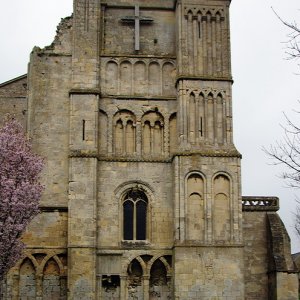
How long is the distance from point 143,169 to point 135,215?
190 cm

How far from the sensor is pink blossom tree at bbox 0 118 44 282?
23.5m

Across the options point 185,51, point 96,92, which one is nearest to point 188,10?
point 185,51

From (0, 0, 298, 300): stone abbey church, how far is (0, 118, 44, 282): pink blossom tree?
416cm

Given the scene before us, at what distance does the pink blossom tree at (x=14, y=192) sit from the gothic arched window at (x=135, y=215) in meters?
5.43

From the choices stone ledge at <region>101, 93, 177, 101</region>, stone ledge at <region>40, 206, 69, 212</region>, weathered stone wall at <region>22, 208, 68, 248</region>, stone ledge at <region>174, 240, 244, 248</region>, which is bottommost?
stone ledge at <region>174, 240, 244, 248</region>

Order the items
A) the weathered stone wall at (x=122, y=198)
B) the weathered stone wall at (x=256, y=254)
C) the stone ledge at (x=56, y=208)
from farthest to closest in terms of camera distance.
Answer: the weathered stone wall at (x=256, y=254) → the stone ledge at (x=56, y=208) → the weathered stone wall at (x=122, y=198)

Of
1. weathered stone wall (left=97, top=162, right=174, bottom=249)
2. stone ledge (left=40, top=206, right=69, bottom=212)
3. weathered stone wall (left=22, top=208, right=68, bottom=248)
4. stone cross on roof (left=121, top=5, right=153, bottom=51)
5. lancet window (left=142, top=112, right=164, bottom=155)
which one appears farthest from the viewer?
stone cross on roof (left=121, top=5, right=153, bottom=51)

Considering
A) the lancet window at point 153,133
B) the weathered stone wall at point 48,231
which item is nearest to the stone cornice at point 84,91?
the lancet window at point 153,133

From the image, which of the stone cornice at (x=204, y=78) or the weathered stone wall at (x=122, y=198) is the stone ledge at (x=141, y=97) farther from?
the weathered stone wall at (x=122, y=198)

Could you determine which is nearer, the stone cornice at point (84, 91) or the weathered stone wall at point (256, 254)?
the stone cornice at point (84, 91)

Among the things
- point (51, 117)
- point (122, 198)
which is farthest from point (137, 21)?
point (122, 198)

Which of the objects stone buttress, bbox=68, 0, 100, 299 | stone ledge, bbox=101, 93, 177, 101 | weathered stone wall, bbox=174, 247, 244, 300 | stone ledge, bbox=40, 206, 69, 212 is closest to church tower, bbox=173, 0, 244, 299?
weathered stone wall, bbox=174, 247, 244, 300

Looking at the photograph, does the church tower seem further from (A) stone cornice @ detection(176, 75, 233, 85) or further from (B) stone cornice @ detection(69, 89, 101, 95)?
(B) stone cornice @ detection(69, 89, 101, 95)

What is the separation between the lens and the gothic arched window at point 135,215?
96.3 ft
